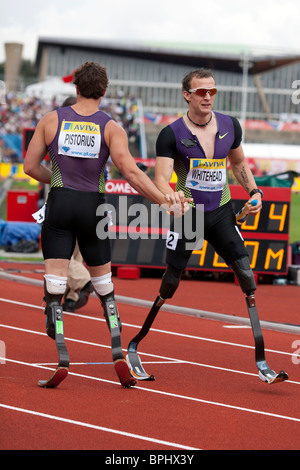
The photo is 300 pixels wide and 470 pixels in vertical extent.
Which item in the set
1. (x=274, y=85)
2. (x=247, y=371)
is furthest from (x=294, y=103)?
(x=247, y=371)

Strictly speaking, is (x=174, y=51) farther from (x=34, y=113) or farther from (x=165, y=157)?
(x=165, y=157)

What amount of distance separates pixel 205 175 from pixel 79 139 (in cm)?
114

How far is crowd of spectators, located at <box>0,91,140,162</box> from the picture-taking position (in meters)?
56.9

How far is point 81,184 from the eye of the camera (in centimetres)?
620

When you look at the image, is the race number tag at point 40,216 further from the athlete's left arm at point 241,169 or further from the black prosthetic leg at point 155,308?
the athlete's left arm at point 241,169

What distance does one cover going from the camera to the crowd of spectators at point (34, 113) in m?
56.9

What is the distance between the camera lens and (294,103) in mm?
94375

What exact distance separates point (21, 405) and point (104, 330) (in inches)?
140

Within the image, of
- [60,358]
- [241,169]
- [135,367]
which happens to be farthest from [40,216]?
[241,169]

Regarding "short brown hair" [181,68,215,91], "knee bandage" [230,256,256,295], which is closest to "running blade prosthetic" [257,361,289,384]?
"knee bandage" [230,256,256,295]

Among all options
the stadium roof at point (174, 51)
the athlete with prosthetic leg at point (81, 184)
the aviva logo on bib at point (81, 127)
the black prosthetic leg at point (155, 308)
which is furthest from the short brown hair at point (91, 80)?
the stadium roof at point (174, 51)

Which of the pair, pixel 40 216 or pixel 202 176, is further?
pixel 202 176

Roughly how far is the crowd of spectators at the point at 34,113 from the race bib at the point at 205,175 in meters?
47.9

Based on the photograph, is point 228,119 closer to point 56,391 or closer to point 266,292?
point 56,391
